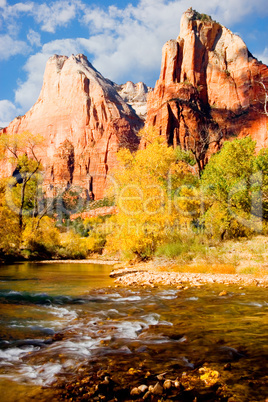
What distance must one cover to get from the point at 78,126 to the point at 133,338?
463 ft

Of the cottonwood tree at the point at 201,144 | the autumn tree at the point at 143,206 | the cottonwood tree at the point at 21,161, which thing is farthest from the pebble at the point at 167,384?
the cottonwood tree at the point at 201,144

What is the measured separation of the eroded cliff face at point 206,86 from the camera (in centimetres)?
9725

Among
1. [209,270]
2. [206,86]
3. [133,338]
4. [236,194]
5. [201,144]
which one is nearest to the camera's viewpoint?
[133,338]

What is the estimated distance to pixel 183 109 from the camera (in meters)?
98.9

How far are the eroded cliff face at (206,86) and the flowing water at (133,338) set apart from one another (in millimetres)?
89914

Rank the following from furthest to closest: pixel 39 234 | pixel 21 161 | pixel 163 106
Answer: pixel 163 106 < pixel 39 234 < pixel 21 161

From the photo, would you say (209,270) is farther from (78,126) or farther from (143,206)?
(78,126)

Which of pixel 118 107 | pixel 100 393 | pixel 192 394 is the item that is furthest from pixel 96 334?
pixel 118 107

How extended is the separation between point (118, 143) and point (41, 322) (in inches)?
5019

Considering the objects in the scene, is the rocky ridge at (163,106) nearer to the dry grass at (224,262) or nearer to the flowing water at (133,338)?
the dry grass at (224,262)

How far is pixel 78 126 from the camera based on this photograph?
137500 mm

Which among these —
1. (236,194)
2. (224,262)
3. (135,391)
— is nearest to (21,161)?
(236,194)

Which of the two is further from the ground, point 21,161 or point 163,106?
point 163,106

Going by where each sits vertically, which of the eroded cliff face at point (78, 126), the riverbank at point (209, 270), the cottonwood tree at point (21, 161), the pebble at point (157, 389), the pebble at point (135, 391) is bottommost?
the riverbank at point (209, 270)
